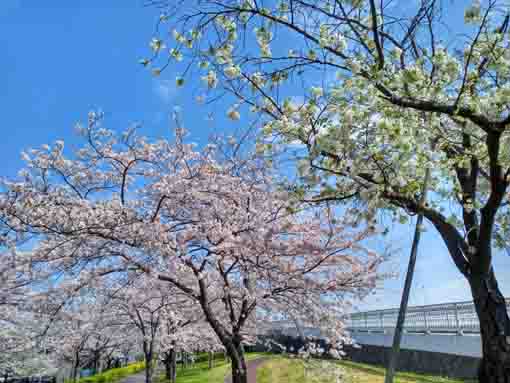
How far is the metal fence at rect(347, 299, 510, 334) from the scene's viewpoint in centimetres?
1170

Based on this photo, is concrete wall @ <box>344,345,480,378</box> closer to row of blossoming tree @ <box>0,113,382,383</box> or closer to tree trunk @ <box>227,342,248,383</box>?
row of blossoming tree @ <box>0,113,382,383</box>

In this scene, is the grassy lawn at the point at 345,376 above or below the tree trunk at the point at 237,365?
below

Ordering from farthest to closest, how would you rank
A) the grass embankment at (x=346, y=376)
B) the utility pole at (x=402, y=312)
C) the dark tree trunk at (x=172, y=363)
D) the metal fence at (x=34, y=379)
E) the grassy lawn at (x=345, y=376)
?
the metal fence at (x=34, y=379)
the dark tree trunk at (x=172, y=363)
the grassy lawn at (x=345, y=376)
the grass embankment at (x=346, y=376)
the utility pole at (x=402, y=312)

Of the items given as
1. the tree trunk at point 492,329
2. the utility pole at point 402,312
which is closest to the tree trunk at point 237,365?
the utility pole at point 402,312

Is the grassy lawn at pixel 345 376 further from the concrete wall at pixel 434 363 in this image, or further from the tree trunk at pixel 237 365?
the tree trunk at pixel 237 365

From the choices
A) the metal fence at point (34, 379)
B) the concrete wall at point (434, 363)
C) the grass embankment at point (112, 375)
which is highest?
the concrete wall at point (434, 363)

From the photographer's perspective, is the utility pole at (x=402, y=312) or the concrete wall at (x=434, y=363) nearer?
the utility pole at (x=402, y=312)

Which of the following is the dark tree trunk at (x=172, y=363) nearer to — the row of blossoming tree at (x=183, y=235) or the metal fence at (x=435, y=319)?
the metal fence at (x=435, y=319)

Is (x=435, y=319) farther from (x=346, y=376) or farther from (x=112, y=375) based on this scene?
(x=112, y=375)

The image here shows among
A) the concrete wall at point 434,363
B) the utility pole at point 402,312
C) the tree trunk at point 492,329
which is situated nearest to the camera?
the utility pole at point 402,312

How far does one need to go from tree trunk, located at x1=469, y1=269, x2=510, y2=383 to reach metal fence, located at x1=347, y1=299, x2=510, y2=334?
6.15 m

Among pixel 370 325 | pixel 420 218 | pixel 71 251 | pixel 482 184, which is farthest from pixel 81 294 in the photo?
pixel 370 325

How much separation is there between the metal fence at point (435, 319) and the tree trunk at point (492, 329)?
6152 mm

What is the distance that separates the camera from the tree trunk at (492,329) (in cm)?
516
